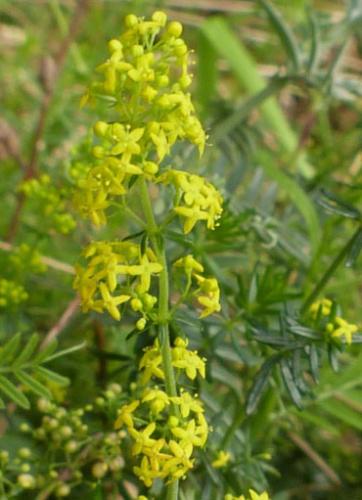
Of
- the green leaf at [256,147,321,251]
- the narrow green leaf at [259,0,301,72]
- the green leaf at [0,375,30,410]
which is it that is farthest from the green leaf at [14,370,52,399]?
the narrow green leaf at [259,0,301,72]

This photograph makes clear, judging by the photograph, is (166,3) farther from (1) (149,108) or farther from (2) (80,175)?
(1) (149,108)

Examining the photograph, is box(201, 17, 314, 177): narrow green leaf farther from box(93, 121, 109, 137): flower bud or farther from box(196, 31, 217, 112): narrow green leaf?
box(93, 121, 109, 137): flower bud

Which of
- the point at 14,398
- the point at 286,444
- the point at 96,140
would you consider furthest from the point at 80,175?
the point at 286,444

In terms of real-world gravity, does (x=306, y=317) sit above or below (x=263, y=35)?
above

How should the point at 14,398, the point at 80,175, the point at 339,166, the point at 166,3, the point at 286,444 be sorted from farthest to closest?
the point at 166,3 → the point at 339,166 → the point at 286,444 → the point at 80,175 → the point at 14,398

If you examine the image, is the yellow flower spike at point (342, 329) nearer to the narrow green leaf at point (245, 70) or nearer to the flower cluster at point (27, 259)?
the flower cluster at point (27, 259)

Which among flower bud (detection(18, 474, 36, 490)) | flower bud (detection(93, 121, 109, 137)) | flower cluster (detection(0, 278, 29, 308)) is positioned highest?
flower bud (detection(93, 121, 109, 137))

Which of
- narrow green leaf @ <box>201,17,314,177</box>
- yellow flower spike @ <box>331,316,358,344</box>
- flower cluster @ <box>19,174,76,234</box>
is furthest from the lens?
narrow green leaf @ <box>201,17,314,177</box>
